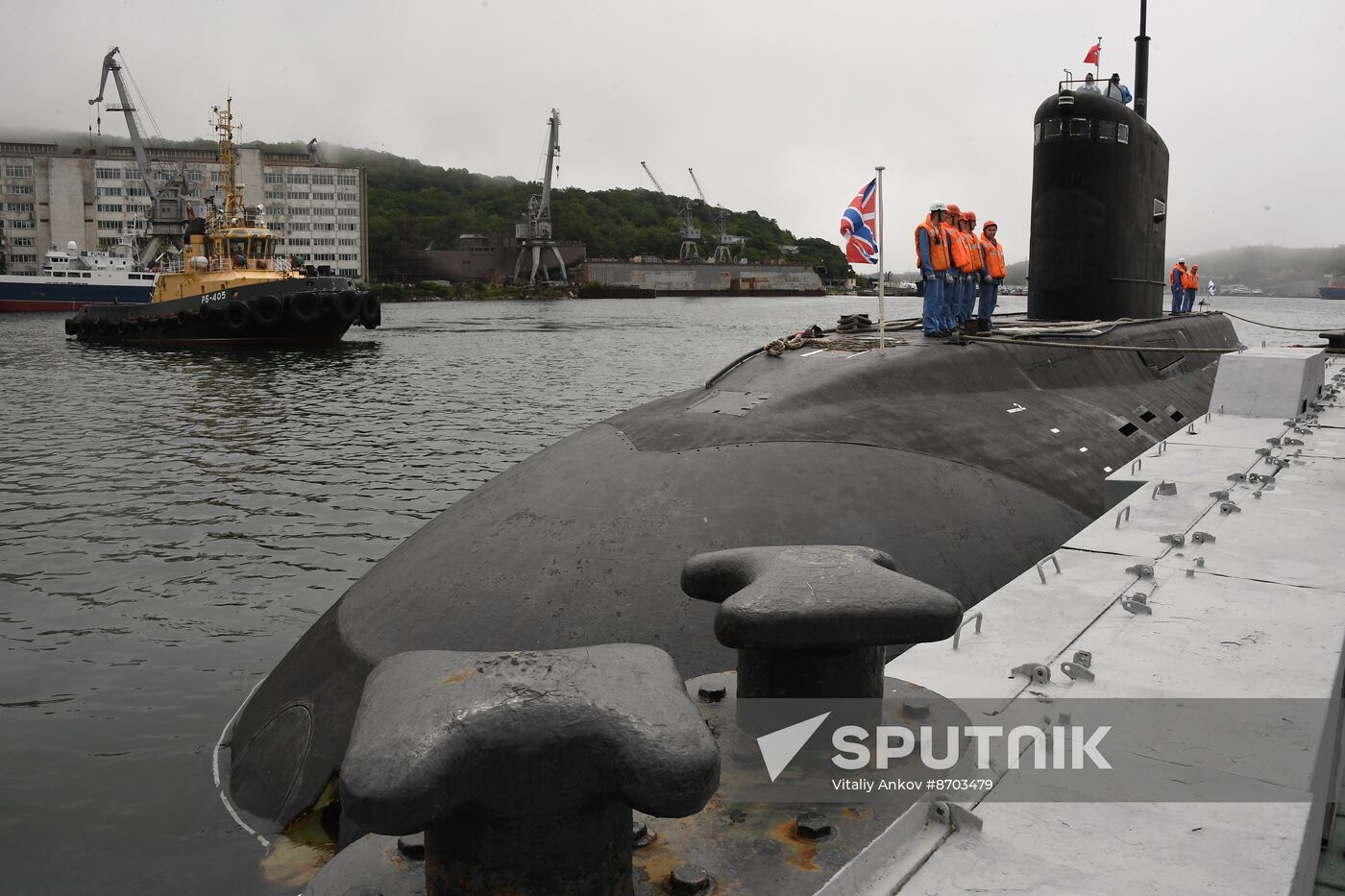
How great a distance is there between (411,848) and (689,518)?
3511 millimetres

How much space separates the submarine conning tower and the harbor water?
7743 millimetres

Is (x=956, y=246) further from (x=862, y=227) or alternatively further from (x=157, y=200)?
(x=157, y=200)

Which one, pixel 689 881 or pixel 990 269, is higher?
pixel 990 269

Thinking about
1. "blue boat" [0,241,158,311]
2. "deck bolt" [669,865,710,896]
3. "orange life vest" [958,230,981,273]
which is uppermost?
"blue boat" [0,241,158,311]

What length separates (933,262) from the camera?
10203 millimetres

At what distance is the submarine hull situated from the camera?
5.17m

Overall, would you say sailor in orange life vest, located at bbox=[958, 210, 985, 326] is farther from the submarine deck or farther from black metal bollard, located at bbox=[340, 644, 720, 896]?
black metal bollard, located at bbox=[340, 644, 720, 896]

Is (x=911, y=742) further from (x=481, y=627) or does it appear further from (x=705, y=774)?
(x=481, y=627)

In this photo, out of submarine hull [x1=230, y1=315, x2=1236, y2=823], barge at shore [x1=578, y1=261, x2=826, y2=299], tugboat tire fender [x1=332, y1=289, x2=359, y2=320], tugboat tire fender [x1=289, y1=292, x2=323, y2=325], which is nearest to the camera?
submarine hull [x1=230, y1=315, x2=1236, y2=823]

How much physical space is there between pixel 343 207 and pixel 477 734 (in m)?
118

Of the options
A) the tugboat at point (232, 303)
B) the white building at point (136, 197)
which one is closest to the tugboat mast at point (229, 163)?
the tugboat at point (232, 303)

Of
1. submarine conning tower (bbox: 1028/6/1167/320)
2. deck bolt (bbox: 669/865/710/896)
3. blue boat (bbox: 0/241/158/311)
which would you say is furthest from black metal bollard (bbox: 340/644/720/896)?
blue boat (bbox: 0/241/158/311)

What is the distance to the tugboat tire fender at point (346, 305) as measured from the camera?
40.7 metres

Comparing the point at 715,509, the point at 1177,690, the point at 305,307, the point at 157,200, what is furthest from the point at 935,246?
the point at 157,200
